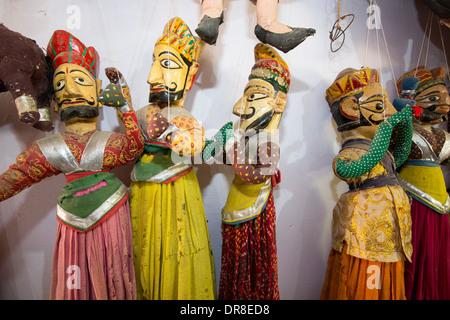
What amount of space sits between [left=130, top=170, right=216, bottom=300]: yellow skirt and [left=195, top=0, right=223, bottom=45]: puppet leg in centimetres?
60

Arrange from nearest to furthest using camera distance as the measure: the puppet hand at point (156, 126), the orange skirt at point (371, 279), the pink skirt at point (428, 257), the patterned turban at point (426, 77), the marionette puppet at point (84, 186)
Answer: the puppet hand at point (156, 126) < the marionette puppet at point (84, 186) < the orange skirt at point (371, 279) < the pink skirt at point (428, 257) < the patterned turban at point (426, 77)

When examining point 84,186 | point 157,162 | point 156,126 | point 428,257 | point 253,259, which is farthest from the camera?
point 428,257

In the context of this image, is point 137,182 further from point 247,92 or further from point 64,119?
point 247,92

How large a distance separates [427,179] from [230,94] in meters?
1.12

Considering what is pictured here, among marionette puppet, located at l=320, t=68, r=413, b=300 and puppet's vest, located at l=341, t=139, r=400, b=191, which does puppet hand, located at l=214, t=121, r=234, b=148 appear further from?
puppet's vest, located at l=341, t=139, r=400, b=191

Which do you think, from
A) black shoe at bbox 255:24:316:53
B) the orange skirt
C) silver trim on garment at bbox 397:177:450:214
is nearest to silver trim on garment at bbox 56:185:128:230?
black shoe at bbox 255:24:316:53

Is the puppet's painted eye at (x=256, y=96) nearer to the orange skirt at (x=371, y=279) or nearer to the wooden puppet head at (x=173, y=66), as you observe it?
the wooden puppet head at (x=173, y=66)

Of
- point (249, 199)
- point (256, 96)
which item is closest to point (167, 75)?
point (256, 96)

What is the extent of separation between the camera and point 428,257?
1.37 metres

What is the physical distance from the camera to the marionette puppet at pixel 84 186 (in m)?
1.03

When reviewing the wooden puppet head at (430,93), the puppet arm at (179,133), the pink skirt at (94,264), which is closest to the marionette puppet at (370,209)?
the wooden puppet head at (430,93)

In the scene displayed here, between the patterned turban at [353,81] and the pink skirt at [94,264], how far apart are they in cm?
120

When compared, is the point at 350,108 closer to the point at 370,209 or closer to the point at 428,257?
the point at 370,209
